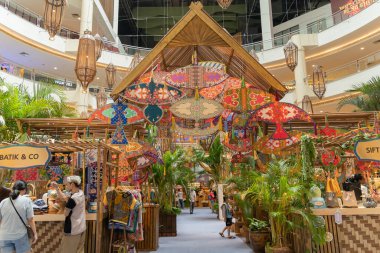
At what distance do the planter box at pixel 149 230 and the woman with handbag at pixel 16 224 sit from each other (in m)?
3.57

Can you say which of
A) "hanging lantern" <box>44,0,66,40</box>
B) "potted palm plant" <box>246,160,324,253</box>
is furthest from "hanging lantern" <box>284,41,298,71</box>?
"hanging lantern" <box>44,0,66,40</box>

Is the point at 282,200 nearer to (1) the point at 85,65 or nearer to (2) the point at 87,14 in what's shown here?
(1) the point at 85,65

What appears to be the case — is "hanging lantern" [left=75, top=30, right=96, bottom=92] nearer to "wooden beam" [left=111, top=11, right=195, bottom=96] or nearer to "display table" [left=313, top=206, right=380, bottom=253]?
"wooden beam" [left=111, top=11, right=195, bottom=96]

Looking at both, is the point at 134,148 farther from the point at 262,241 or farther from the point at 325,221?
the point at 325,221

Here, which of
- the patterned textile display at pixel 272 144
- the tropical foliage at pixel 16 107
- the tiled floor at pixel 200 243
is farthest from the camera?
the tiled floor at pixel 200 243

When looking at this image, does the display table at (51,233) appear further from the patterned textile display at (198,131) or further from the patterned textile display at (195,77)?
the patterned textile display at (195,77)

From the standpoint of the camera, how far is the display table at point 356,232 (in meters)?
4.96

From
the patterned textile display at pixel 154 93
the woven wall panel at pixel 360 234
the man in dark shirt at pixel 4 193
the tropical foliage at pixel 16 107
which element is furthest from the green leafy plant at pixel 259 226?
the tropical foliage at pixel 16 107

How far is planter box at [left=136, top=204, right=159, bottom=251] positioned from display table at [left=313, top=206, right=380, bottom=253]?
3.69 meters

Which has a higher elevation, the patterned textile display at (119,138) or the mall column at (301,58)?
the mall column at (301,58)

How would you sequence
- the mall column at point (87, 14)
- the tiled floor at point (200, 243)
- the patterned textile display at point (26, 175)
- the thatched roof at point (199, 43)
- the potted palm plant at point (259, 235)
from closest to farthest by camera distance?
the patterned textile display at point (26, 175) → the thatched roof at point (199, 43) → the potted palm plant at point (259, 235) → the tiled floor at point (200, 243) → the mall column at point (87, 14)

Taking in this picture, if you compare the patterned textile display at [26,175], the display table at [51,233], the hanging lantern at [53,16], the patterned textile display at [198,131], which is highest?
the hanging lantern at [53,16]

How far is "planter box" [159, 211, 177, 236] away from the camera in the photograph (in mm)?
9711

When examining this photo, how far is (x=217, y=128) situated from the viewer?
258 inches
